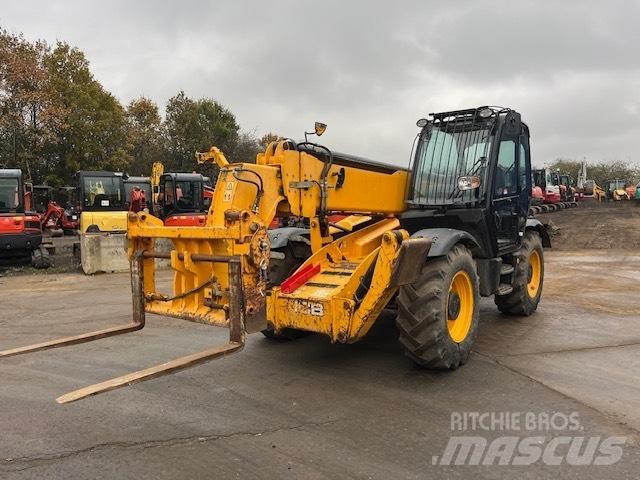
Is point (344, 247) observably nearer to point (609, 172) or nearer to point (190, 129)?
point (190, 129)

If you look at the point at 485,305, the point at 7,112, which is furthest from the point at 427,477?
the point at 7,112

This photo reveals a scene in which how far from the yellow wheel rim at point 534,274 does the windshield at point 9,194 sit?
13.2 m

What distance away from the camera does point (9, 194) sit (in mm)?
15312

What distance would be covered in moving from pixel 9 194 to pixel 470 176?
13.1 meters

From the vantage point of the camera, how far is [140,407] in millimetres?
4727

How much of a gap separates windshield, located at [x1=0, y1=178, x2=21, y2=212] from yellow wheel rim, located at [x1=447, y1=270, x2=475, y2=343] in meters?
13.4

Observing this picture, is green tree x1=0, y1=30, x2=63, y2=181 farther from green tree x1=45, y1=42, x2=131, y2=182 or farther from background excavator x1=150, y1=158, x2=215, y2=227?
background excavator x1=150, y1=158, x2=215, y2=227

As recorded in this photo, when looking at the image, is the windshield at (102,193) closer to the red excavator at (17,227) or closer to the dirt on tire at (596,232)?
the red excavator at (17,227)

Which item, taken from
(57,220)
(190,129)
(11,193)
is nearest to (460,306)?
(11,193)

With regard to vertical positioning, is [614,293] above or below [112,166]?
below

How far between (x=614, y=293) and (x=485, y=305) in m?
2.98

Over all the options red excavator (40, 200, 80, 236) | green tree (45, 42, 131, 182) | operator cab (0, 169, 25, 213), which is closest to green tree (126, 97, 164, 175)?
green tree (45, 42, 131, 182)

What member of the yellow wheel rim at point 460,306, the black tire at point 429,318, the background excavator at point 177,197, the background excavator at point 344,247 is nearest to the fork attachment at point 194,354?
the background excavator at point 344,247

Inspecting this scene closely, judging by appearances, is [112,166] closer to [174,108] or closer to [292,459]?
[174,108]
